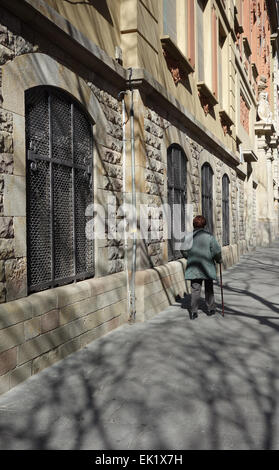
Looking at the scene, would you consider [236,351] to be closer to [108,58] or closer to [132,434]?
[132,434]

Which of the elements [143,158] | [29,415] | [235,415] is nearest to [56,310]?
[29,415]

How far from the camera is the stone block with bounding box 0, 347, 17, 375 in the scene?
427cm

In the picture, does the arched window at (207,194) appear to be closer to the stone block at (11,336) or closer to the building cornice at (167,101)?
the building cornice at (167,101)

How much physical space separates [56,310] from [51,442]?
6.49 feet

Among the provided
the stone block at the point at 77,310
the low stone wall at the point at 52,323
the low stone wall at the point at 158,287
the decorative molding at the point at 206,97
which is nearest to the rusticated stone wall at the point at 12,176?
the low stone wall at the point at 52,323

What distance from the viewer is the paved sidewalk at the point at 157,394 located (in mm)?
3445

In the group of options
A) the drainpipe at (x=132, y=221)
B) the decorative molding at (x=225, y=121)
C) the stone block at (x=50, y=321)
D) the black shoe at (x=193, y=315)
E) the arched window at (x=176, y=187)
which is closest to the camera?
the stone block at (x=50, y=321)

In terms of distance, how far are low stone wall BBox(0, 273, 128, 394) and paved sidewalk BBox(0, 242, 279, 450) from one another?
146 millimetres

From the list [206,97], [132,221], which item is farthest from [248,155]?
[132,221]

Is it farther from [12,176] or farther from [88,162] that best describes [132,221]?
[12,176]

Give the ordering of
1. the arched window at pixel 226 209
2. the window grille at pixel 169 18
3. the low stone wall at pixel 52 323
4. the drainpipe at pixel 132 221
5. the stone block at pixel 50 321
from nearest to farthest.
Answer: the low stone wall at pixel 52 323 → the stone block at pixel 50 321 → the drainpipe at pixel 132 221 → the window grille at pixel 169 18 → the arched window at pixel 226 209

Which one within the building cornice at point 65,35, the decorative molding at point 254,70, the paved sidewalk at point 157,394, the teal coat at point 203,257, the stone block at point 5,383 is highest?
the decorative molding at point 254,70

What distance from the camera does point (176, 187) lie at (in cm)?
998

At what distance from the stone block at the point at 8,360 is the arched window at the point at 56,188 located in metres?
0.77
